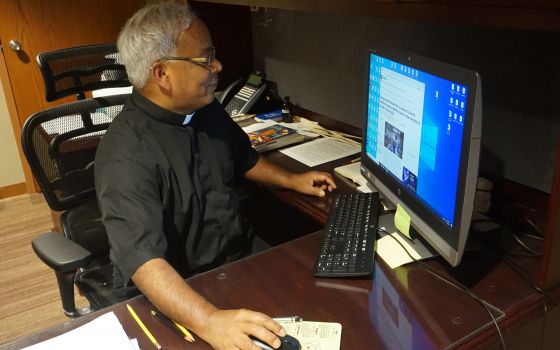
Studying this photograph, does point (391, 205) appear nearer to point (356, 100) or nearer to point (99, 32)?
point (356, 100)

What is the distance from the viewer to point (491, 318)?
937mm

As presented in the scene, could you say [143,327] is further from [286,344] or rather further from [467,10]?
[467,10]

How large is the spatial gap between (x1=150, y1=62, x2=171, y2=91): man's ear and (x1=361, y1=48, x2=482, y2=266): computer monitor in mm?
544

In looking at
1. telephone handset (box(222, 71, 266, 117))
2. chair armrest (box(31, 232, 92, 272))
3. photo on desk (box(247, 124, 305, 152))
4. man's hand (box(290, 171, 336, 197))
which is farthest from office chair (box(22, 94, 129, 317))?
telephone handset (box(222, 71, 266, 117))

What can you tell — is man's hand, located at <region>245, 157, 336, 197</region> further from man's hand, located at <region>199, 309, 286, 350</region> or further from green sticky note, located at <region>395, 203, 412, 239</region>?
man's hand, located at <region>199, 309, 286, 350</region>

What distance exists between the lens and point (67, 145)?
1581 mm

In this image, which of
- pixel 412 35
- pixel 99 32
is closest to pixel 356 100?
pixel 412 35

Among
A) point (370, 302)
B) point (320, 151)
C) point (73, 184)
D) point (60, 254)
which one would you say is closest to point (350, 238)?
point (370, 302)

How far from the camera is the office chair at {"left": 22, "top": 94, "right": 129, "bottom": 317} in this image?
1.42 metres

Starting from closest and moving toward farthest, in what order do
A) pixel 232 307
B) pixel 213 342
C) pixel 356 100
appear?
pixel 213 342 < pixel 232 307 < pixel 356 100

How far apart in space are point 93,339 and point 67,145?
819 mm

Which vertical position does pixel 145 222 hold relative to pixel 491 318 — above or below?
above

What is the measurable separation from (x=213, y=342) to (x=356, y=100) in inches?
49.8

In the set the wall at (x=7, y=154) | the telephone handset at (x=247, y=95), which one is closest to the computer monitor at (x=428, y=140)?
the telephone handset at (x=247, y=95)
